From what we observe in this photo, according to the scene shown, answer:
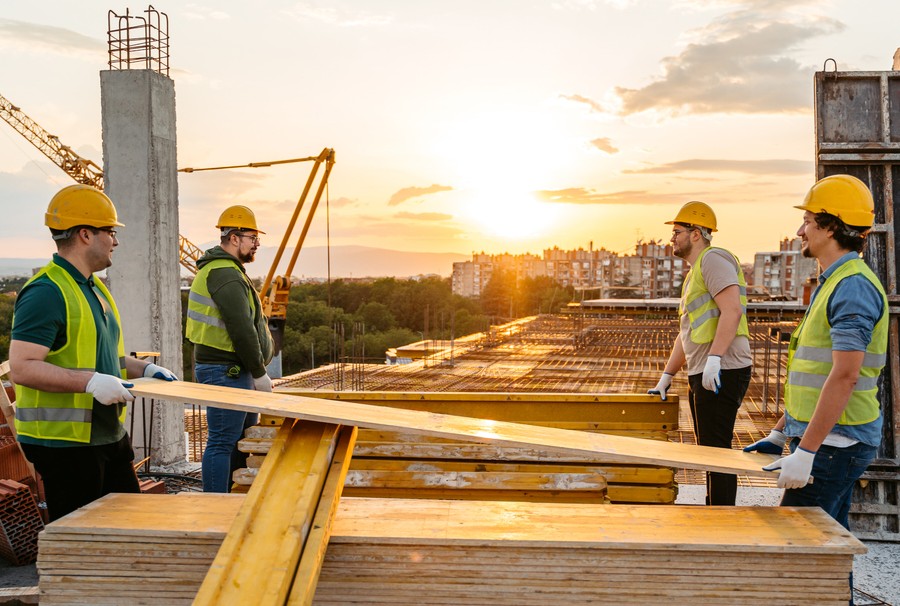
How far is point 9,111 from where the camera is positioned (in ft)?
155

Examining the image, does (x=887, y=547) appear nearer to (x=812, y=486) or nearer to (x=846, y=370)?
(x=812, y=486)

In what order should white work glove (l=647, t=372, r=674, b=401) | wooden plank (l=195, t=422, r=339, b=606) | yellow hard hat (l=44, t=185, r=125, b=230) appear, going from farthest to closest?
white work glove (l=647, t=372, r=674, b=401), yellow hard hat (l=44, t=185, r=125, b=230), wooden plank (l=195, t=422, r=339, b=606)

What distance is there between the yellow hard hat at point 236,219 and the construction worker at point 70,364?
4.38 ft

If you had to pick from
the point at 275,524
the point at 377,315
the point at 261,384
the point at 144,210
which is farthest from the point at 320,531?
the point at 377,315

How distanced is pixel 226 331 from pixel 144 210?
10.5 ft

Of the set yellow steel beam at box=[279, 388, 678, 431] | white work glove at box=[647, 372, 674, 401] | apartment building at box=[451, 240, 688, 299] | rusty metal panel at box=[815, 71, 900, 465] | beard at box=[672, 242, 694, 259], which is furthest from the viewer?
apartment building at box=[451, 240, 688, 299]

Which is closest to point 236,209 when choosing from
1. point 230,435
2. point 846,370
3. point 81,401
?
point 230,435

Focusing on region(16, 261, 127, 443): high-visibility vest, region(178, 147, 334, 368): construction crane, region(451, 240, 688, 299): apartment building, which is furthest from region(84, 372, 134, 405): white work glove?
region(451, 240, 688, 299): apartment building

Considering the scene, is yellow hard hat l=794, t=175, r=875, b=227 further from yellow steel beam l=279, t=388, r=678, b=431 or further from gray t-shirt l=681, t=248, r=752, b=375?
yellow steel beam l=279, t=388, r=678, b=431

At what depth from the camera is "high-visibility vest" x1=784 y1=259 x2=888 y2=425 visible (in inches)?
114

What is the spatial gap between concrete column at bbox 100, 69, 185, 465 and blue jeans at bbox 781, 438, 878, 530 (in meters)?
6.01

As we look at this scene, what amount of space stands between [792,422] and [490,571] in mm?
1544

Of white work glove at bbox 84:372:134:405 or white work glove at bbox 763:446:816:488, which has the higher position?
white work glove at bbox 84:372:134:405

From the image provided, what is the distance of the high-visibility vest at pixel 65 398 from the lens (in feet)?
10.0
